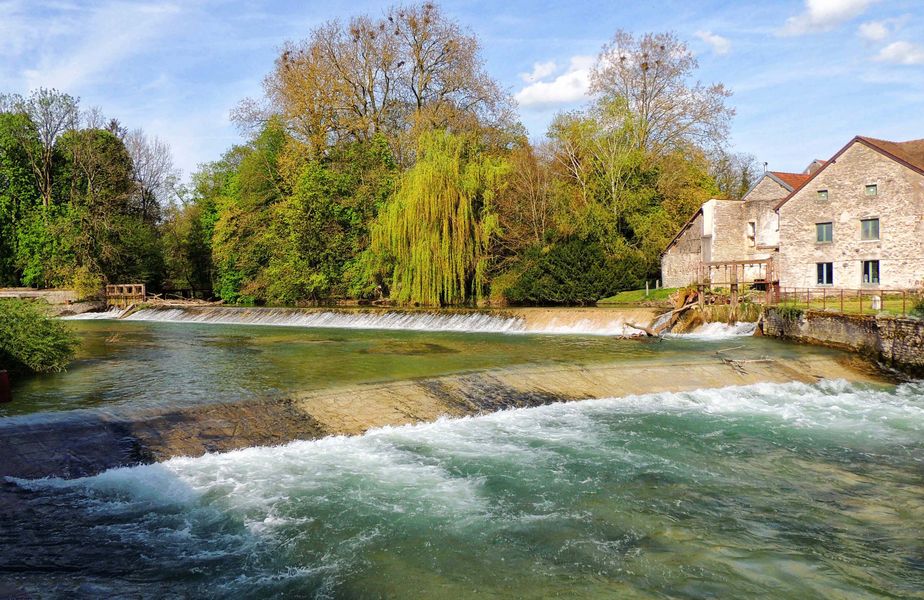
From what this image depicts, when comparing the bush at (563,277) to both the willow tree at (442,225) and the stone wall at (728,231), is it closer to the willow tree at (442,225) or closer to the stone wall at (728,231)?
the willow tree at (442,225)

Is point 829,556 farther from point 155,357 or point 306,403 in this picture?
point 155,357

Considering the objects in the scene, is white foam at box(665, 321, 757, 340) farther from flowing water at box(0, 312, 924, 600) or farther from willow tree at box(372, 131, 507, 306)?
willow tree at box(372, 131, 507, 306)

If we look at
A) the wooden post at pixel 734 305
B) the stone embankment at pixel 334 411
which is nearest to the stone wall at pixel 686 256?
the wooden post at pixel 734 305

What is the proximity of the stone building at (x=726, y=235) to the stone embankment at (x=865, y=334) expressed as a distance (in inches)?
589

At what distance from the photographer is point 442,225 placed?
30.9m

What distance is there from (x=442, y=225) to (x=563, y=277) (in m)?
6.74

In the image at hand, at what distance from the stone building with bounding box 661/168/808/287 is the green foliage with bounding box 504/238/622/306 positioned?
543cm

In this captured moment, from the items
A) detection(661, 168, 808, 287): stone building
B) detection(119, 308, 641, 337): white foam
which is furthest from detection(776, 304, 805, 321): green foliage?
detection(661, 168, 808, 287): stone building

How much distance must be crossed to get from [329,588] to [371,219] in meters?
33.7

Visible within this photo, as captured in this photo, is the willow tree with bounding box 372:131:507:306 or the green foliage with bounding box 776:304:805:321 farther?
the willow tree with bounding box 372:131:507:306

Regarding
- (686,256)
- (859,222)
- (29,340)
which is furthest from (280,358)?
(686,256)

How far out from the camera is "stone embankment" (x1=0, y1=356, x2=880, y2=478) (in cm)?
844

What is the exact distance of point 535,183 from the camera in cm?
3603

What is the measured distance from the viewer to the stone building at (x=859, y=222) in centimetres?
2566
